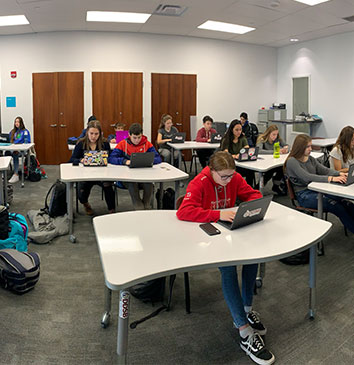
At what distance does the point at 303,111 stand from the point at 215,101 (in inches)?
92.4

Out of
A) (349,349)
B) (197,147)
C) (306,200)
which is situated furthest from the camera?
(197,147)

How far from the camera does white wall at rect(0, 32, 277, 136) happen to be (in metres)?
8.85

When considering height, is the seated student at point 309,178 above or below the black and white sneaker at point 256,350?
above

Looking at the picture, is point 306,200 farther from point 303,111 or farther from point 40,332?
point 303,111

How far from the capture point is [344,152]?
4.16 m

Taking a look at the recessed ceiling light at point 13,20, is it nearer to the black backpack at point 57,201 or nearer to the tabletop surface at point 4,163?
the tabletop surface at point 4,163

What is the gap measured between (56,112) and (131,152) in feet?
16.5

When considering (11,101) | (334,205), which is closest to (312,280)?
(334,205)

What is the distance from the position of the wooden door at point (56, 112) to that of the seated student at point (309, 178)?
641cm

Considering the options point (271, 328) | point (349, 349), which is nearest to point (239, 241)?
point (271, 328)

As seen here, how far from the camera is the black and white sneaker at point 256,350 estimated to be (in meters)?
2.09

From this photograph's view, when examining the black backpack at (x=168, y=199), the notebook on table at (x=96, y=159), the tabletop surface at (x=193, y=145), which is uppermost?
the tabletop surface at (x=193, y=145)

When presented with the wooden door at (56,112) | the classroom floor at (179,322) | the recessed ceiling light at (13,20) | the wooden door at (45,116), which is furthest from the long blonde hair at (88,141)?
the wooden door at (45,116)

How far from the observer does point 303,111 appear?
10164 mm
